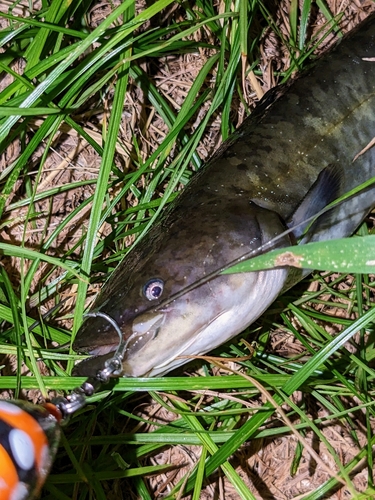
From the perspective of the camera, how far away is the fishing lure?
150 cm

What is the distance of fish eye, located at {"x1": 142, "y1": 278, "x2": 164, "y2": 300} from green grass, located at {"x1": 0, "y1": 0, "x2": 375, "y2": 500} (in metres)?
0.37

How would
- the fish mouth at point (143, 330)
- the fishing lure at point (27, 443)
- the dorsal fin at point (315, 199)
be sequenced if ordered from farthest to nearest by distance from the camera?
the dorsal fin at point (315, 199), the fish mouth at point (143, 330), the fishing lure at point (27, 443)

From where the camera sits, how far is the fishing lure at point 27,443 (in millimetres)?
1503

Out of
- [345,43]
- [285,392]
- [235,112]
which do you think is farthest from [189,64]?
[285,392]

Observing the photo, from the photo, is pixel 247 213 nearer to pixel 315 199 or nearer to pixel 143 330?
pixel 315 199

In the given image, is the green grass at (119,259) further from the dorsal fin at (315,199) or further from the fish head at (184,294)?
the dorsal fin at (315,199)

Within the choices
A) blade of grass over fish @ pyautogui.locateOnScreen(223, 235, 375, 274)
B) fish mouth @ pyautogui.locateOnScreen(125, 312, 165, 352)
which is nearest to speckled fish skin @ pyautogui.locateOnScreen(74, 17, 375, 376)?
fish mouth @ pyautogui.locateOnScreen(125, 312, 165, 352)

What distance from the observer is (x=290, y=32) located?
2.84 m

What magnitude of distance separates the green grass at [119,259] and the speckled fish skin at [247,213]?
0.84ft

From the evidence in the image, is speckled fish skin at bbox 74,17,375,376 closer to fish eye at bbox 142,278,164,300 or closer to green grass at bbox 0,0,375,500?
fish eye at bbox 142,278,164,300

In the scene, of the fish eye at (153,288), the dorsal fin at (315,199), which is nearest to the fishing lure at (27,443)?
the fish eye at (153,288)

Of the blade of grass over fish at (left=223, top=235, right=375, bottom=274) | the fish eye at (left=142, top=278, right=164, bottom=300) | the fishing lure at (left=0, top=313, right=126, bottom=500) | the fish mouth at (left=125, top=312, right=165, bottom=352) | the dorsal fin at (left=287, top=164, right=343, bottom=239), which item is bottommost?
the fishing lure at (left=0, top=313, right=126, bottom=500)

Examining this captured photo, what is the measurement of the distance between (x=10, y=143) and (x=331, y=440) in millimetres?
1988

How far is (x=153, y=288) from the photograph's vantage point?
1961 millimetres
